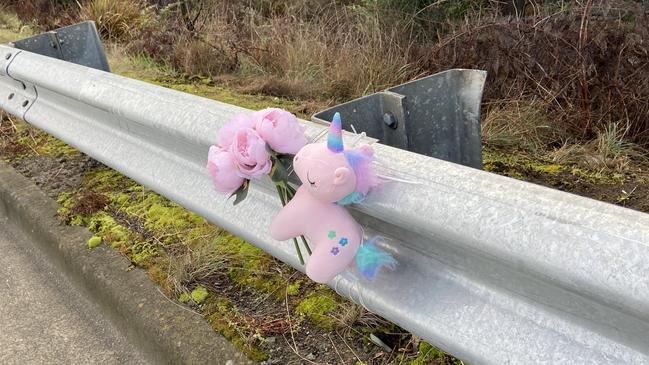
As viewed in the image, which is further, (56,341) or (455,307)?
(56,341)

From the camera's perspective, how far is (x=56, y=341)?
2.52m

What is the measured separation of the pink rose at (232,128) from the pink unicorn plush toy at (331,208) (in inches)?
7.2

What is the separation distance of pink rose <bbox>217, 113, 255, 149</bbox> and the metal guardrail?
7.1 inches

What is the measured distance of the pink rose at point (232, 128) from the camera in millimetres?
1705

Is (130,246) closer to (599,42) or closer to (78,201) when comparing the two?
(78,201)

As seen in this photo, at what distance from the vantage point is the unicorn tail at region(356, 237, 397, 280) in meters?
1.59

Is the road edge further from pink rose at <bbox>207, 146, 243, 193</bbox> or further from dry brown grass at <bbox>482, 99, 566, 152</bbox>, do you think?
dry brown grass at <bbox>482, 99, 566, 152</bbox>

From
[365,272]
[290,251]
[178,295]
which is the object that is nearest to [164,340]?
[178,295]

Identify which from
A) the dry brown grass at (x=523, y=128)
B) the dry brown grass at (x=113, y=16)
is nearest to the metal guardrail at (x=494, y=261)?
the dry brown grass at (x=523, y=128)

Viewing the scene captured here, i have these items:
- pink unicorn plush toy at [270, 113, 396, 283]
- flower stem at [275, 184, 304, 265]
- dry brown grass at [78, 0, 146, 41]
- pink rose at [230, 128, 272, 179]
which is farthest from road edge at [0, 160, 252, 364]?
dry brown grass at [78, 0, 146, 41]

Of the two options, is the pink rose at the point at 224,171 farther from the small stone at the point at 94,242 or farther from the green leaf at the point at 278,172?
the small stone at the point at 94,242

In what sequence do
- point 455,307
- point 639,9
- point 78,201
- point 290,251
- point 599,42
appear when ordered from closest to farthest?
→ point 455,307 → point 290,251 → point 78,201 → point 599,42 → point 639,9

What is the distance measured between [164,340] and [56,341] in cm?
66

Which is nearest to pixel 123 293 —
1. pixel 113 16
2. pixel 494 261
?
pixel 494 261
